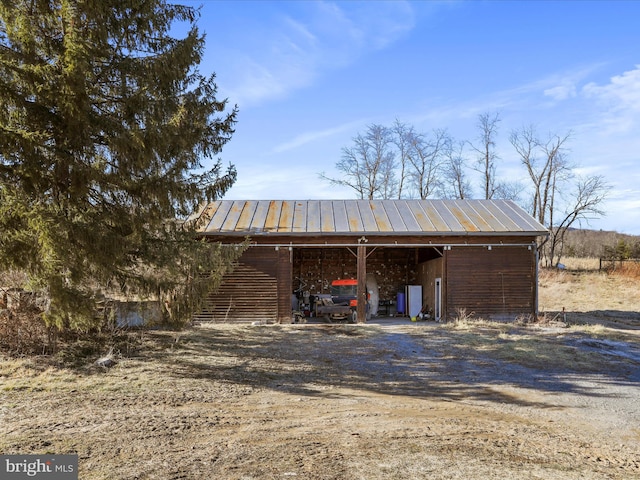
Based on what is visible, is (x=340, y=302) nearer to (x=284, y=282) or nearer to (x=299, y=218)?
(x=284, y=282)

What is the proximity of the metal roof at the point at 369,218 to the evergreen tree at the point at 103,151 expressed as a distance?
21.4 ft

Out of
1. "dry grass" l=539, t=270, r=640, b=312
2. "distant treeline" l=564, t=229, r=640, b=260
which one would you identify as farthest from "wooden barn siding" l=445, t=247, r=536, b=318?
"distant treeline" l=564, t=229, r=640, b=260

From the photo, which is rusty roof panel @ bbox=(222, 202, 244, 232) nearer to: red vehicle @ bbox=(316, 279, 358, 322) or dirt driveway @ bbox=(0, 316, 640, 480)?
red vehicle @ bbox=(316, 279, 358, 322)

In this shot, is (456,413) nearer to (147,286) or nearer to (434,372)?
(434,372)

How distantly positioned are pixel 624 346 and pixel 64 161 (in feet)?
43.3

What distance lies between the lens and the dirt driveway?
463cm

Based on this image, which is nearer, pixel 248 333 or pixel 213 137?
pixel 213 137

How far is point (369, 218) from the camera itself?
17.8 m

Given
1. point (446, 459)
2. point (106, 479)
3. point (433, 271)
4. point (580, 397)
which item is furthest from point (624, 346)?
point (106, 479)

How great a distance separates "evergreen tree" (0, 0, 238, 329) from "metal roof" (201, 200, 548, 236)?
6.53 metres

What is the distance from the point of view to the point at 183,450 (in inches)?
193

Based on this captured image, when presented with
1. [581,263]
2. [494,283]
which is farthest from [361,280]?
[581,263]

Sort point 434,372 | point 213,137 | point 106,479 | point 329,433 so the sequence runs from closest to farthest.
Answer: point 106,479
point 329,433
point 434,372
point 213,137

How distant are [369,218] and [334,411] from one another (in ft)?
38.7
